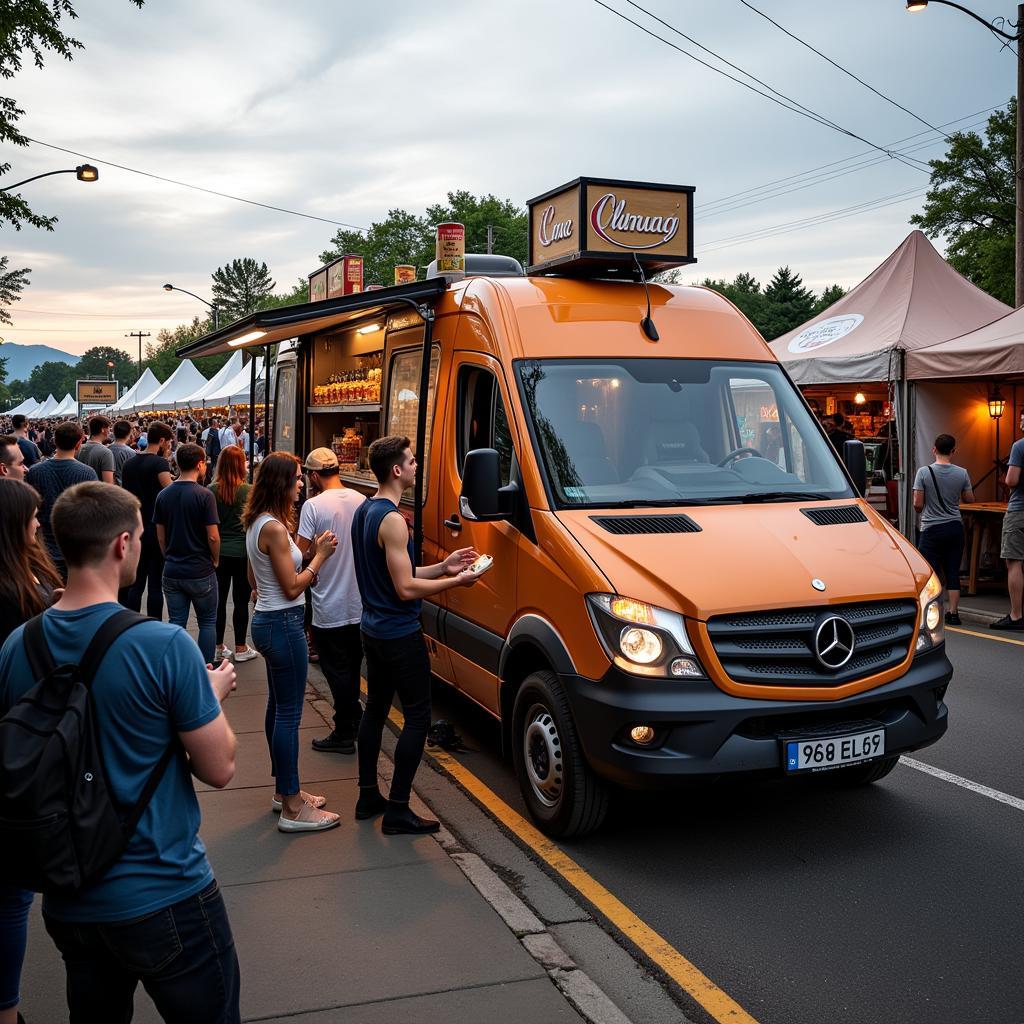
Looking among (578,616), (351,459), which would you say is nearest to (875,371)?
(351,459)

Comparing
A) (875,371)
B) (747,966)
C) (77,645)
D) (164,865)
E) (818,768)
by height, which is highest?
(875,371)

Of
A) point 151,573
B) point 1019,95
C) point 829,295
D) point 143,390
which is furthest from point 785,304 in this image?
point 151,573

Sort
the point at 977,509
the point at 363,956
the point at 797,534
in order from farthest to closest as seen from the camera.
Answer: the point at 977,509, the point at 797,534, the point at 363,956

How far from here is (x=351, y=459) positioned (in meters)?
10.2

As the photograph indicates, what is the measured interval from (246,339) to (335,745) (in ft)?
14.0

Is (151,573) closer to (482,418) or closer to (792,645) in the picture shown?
(482,418)

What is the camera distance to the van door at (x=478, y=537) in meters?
5.44

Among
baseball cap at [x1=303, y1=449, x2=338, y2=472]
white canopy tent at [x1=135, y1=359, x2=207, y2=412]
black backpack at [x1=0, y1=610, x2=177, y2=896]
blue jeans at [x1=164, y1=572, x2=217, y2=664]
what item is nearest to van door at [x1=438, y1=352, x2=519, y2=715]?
baseball cap at [x1=303, y1=449, x2=338, y2=472]

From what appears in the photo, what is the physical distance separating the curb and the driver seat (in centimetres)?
219

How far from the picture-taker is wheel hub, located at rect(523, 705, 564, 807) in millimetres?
4863

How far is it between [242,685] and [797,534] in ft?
16.0

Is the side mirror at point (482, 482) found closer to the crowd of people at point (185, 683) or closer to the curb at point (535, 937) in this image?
the crowd of people at point (185, 683)

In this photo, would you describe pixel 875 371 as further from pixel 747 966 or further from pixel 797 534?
pixel 747 966

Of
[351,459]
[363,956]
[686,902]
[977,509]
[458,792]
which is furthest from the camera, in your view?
Result: [977,509]
